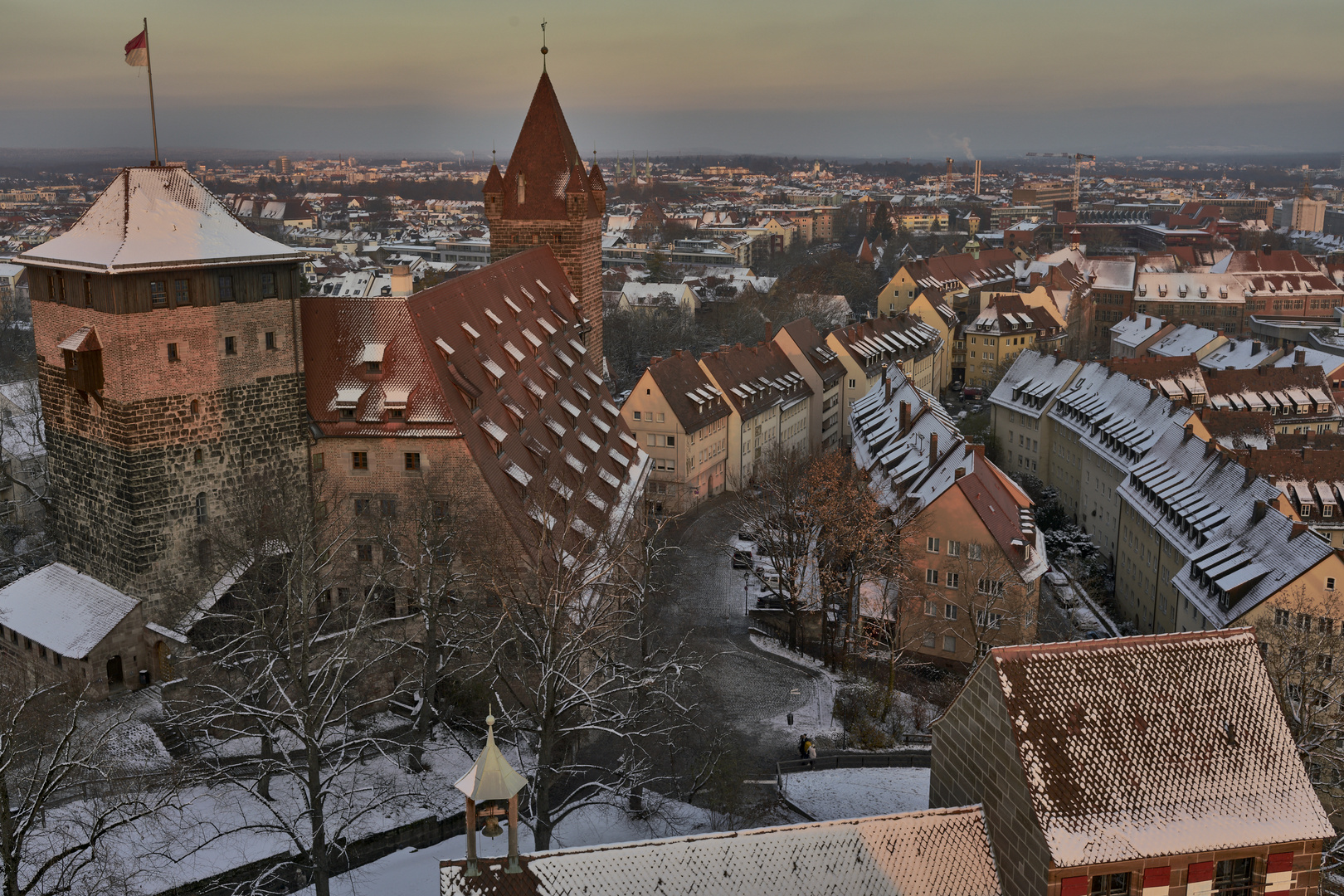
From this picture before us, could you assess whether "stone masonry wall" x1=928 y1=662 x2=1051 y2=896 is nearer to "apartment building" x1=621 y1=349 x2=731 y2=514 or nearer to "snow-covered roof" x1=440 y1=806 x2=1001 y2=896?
"snow-covered roof" x1=440 y1=806 x2=1001 y2=896

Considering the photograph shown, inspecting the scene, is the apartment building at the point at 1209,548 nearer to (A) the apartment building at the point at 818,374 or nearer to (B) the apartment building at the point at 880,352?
(A) the apartment building at the point at 818,374

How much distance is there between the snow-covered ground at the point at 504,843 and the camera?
34.2 metres

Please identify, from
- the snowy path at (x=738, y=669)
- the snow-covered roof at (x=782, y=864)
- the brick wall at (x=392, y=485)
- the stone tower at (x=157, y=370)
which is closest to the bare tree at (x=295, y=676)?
the brick wall at (x=392, y=485)

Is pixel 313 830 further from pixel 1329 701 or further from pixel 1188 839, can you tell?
pixel 1329 701

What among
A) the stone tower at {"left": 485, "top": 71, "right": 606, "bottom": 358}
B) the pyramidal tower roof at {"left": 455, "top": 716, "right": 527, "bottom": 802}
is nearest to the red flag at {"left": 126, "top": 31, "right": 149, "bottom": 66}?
the stone tower at {"left": 485, "top": 71, "right": 606, "bottom": 358}

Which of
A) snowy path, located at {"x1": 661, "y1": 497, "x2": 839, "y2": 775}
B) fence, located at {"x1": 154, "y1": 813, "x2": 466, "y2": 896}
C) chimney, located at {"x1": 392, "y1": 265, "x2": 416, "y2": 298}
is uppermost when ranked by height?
chimney, located at {"x1": 392, "y1": 265, "x2": 416, "y2": 298}

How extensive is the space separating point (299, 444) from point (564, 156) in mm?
25108

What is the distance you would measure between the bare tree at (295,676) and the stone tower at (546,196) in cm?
2448

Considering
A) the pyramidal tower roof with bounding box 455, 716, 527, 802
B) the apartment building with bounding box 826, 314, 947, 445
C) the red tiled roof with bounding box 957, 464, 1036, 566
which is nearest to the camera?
the pyramidal tower roof with bounding box 455, 716, 527, 802

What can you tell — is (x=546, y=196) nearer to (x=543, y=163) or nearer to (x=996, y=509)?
(x=543, y=163)

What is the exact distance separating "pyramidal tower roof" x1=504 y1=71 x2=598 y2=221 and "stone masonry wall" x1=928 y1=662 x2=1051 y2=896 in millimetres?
40696

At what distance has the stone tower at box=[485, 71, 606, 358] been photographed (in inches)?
2506

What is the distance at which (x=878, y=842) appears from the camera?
2570 cm

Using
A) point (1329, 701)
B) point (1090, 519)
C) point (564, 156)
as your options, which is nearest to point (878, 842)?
point (1329, 701)
